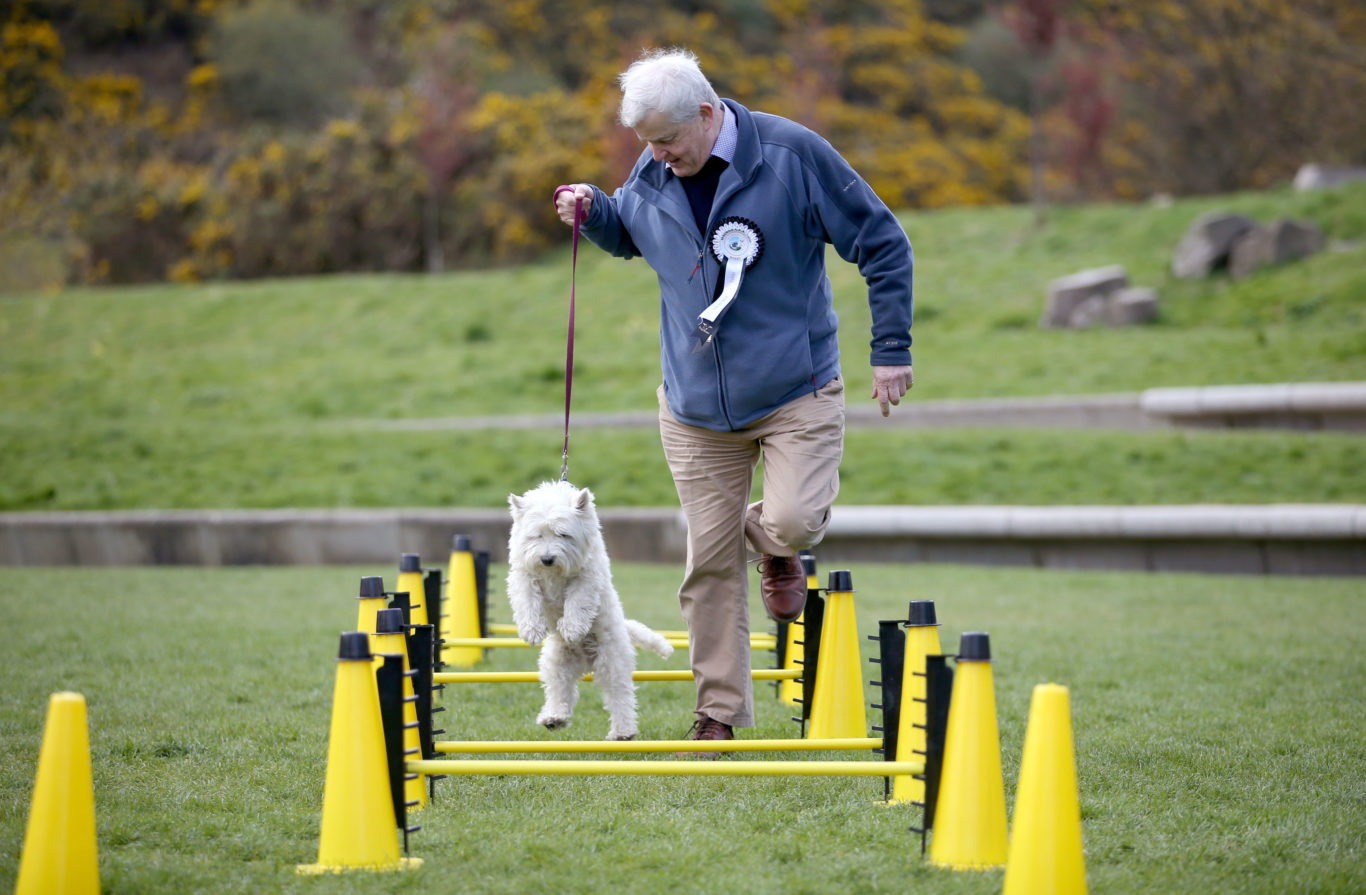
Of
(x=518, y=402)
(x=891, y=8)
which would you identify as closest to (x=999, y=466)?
(x=518, y=402)

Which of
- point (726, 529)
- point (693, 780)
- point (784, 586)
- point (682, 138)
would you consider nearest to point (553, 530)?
point (726, 529)

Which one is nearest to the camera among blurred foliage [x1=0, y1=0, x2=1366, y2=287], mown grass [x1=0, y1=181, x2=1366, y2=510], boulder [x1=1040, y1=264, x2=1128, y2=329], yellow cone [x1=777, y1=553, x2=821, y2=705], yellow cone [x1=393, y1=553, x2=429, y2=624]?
yellow cone [x1=777, y1=553, x2=821, y2=705]

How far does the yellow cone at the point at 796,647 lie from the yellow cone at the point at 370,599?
1643 millimetres

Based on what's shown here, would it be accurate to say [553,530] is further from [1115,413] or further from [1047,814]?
[1115,413]

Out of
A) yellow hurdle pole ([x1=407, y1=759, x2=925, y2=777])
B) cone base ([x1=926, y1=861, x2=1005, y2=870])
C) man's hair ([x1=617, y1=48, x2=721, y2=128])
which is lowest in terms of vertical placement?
cone base ([x1=926, y1=861, x2=1005, y2=870])

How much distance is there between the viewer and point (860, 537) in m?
10.9

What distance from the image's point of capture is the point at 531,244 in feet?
86.8

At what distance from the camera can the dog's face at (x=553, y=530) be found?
16.2 ft

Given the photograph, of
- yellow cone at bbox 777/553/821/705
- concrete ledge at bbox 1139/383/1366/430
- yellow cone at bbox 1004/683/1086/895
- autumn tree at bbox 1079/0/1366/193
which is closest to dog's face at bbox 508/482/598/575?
yellow cone at bbox 777/553/821/705

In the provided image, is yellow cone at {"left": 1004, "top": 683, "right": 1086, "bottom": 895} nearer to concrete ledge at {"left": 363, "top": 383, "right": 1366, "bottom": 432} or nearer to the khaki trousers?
the khaki trousers

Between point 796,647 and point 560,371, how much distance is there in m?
11.8

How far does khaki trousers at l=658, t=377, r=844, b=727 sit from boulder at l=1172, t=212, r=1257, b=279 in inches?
585

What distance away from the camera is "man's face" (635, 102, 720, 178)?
4.46 metres

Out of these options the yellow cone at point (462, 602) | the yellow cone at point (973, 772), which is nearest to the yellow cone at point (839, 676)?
the yellow cone at point (973, 772)
